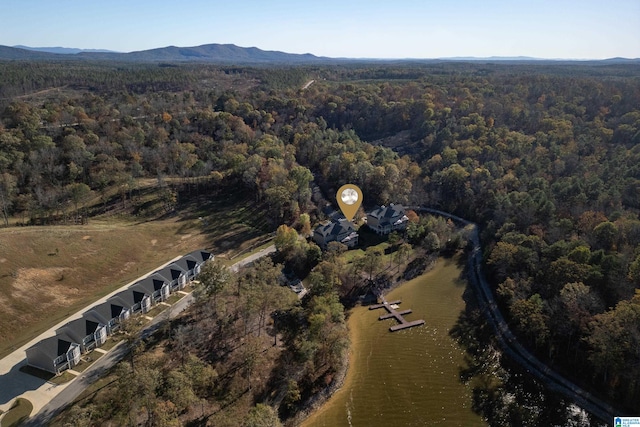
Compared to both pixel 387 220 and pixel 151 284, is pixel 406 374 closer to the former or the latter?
pixel 151 284

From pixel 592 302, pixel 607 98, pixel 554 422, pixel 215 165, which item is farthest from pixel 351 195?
pixel 607 98

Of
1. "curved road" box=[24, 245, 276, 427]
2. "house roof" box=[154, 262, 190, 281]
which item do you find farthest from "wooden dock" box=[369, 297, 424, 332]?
"house roof" box=[154, 262, 190, 281]

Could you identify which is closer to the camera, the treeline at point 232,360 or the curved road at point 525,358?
the treeline at point 232,360

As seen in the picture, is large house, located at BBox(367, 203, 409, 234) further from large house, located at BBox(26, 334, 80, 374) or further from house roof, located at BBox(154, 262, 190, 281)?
large house, located at BBox(26, 334, 80, 374)

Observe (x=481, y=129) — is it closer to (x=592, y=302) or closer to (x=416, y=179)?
(x=416, y=179)

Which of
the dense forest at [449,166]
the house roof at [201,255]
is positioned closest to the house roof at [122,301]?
the house roof at [201,255]

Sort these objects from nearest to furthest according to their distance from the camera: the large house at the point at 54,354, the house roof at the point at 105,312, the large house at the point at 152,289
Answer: the large house at the point at 54,354
the house roof at the point at 105,312
the large house at the point at 152,289

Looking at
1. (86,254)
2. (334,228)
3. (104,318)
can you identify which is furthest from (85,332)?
(334,228)

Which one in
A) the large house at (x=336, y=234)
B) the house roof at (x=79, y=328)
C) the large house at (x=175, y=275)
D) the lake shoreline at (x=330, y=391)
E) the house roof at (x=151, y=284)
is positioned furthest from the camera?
the large house at (x=336, y=234)

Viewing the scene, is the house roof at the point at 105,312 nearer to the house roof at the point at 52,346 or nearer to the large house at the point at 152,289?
the large house at the point at 152,289
